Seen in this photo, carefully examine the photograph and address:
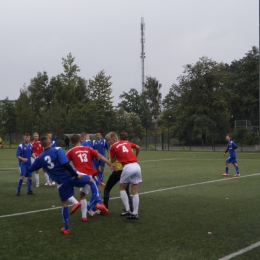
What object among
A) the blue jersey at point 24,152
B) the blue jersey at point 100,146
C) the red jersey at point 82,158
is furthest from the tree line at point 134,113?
the red jersey at point 82,158

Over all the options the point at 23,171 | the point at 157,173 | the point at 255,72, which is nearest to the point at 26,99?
the point at 255,72

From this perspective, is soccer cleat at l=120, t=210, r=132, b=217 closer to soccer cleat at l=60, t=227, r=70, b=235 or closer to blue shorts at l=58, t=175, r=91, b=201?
blue shorts at l=58, t=175, r=91, b=201

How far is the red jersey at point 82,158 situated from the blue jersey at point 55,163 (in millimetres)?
979

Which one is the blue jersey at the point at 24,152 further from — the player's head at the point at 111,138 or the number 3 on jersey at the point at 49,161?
the number 3 on jersey at the point at 49,161

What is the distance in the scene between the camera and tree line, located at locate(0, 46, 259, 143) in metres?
50.2

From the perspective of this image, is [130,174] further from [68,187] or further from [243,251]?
[243,251]

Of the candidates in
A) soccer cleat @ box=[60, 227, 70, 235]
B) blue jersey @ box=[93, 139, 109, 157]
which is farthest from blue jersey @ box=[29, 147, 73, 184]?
blue jersey @ box=[93, 139, 109, 157]

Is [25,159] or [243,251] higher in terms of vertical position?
[25,159]

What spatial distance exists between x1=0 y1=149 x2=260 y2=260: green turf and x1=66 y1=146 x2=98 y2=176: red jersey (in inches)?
43.9

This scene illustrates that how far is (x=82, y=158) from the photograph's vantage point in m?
9.37

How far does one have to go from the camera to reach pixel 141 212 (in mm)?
10469

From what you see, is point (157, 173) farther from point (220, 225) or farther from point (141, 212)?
point (220, 225)

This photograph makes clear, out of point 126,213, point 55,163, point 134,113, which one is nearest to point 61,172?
point 55,163

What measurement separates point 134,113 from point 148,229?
212 feet
